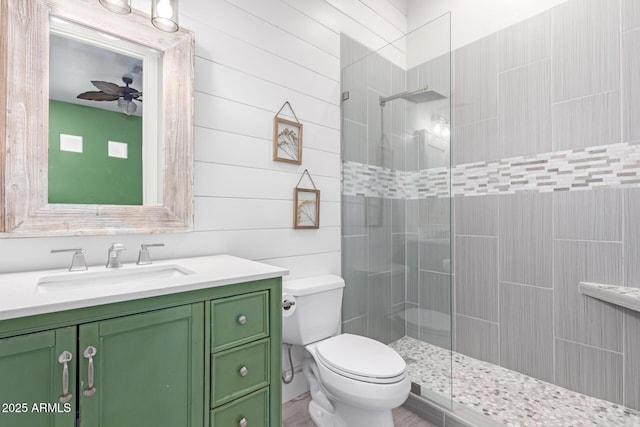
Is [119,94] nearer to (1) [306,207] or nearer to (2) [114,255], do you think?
(2) [114,255]

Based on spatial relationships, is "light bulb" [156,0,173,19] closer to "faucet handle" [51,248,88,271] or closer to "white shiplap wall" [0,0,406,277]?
"white shiplap wall" [0,0,406,277]

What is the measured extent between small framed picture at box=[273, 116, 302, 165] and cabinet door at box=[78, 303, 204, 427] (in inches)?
41.7

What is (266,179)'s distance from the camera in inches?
70.0

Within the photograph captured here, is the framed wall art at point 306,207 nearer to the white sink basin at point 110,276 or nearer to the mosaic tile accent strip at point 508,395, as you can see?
the white sink basin at point 110,276

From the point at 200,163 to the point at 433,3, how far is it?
7.66 ft

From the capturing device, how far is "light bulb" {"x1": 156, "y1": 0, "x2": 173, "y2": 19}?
132 cm

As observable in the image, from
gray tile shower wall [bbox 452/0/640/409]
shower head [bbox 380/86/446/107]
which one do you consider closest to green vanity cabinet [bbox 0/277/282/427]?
shower head [bbox 380/86/446/107]

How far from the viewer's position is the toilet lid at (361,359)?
137cm

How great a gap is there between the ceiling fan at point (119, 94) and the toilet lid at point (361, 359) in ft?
4.63

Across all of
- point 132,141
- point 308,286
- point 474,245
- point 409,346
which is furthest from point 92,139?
point 474,245

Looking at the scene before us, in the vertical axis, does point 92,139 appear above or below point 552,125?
below

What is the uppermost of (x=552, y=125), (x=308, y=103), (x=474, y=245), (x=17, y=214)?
(x=308, y=103)

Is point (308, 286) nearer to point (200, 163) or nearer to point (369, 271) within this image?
point (369, 271)

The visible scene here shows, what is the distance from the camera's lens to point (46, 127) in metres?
1.14
